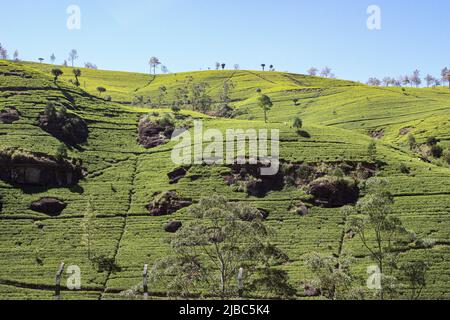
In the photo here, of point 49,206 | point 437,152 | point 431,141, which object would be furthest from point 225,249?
point 431,141

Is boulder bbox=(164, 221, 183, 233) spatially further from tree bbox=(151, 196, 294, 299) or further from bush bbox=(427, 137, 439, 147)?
bush bbox=(427, 137, 439, 147)

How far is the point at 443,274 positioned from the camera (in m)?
81.8

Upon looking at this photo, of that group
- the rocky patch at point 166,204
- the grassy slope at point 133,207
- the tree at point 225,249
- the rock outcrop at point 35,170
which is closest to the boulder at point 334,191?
the grassy slope at point 133,207

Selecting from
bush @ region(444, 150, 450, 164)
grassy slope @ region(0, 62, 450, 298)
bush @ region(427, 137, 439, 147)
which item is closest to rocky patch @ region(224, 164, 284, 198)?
grassy slope @ region(0, 62, 450, 298)

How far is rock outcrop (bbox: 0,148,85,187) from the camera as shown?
11762cm

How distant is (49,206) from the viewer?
109438mm

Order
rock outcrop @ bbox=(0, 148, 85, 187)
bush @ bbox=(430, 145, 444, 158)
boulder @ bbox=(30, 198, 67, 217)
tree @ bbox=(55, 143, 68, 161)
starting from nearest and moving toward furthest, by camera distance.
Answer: boulder @ bbox=(30, 198, 67, 217) < rock outcrop @ bbox=(0, 148, 85, 187) < tree @ bbox=(55, 143, 68, 161) < bush @ bbox=(430, 145, 444, 158)

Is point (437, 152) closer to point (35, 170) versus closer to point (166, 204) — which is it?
point (166, 204)

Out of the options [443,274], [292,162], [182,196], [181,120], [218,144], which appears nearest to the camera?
[443,274]

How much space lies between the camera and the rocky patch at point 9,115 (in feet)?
469

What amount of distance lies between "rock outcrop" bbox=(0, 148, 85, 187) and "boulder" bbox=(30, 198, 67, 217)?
8946mm
